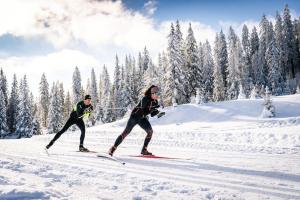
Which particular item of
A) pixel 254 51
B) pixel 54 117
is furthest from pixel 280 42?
pixel 54 117

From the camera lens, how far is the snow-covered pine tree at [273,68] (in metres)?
66.0

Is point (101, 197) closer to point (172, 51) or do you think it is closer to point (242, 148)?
point (242, 148)

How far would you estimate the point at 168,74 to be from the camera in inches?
1799

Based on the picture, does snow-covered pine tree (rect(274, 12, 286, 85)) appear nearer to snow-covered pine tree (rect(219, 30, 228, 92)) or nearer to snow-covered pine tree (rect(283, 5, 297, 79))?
snow-covered pine tree (rect(283, 5, 297, 79))

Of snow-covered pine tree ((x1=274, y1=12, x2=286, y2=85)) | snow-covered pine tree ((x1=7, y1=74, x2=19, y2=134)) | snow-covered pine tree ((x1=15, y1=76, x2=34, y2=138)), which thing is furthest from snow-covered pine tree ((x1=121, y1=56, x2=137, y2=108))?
snow-covered pine tree ((x1=274, y1=12, x2=286, y2=85))

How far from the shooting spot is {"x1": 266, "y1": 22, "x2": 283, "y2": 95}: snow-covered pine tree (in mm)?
66012

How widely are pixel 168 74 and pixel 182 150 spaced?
111 ft

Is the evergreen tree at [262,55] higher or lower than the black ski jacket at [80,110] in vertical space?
higher

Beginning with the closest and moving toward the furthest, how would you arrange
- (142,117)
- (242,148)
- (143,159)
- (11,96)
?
(143,159) < (142,117) < (242,148) < (11,96)

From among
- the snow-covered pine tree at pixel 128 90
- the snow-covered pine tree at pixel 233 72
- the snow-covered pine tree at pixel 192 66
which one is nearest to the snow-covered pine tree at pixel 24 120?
the snow-covered pine tree at pixel 128 90

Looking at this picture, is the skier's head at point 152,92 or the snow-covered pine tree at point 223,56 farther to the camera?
the snow-covered pine tree at point 223,56

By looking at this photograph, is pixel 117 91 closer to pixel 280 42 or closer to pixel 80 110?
pixel 280 42

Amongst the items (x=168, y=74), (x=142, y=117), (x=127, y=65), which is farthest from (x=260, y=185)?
(x=127, y=65)

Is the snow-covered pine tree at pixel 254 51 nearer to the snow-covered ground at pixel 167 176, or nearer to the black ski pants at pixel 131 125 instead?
the snow-covered ground at pixel 167 176
